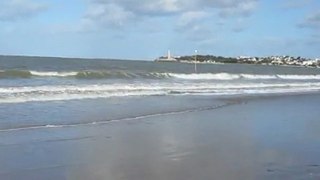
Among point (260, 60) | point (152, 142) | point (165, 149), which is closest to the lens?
point (165, 149)

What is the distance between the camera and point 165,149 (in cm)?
809

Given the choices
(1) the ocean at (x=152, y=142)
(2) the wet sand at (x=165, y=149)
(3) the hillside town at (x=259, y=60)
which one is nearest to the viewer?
(2) the wet sand at (x=165, y=149)

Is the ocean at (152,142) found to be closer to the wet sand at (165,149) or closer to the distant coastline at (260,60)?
the wet sand at (165,149)

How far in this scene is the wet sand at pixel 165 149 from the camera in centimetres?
634

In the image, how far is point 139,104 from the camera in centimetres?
1639

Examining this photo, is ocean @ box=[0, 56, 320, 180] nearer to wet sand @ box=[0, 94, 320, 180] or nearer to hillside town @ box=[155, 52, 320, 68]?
wet sand @ box=[0, 94, 320, 180]

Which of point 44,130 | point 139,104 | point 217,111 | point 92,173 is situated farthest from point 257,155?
point 139,104

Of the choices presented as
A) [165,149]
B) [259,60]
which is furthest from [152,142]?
[259,60]

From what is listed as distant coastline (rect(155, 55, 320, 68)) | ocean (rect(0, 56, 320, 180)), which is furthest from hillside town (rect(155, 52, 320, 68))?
ocean (rect(0, 56, 320, 180))

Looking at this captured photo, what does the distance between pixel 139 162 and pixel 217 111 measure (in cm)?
816

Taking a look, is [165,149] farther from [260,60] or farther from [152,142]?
[260,60]

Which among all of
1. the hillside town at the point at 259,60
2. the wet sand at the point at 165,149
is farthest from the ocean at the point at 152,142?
the hillside town at the point at 259,60

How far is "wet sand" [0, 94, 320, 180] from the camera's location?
6.34 m

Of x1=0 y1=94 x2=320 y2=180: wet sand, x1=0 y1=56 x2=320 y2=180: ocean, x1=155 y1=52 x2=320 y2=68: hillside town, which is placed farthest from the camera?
x1=155 y1=52 x2=320 y2=68: hillside town
